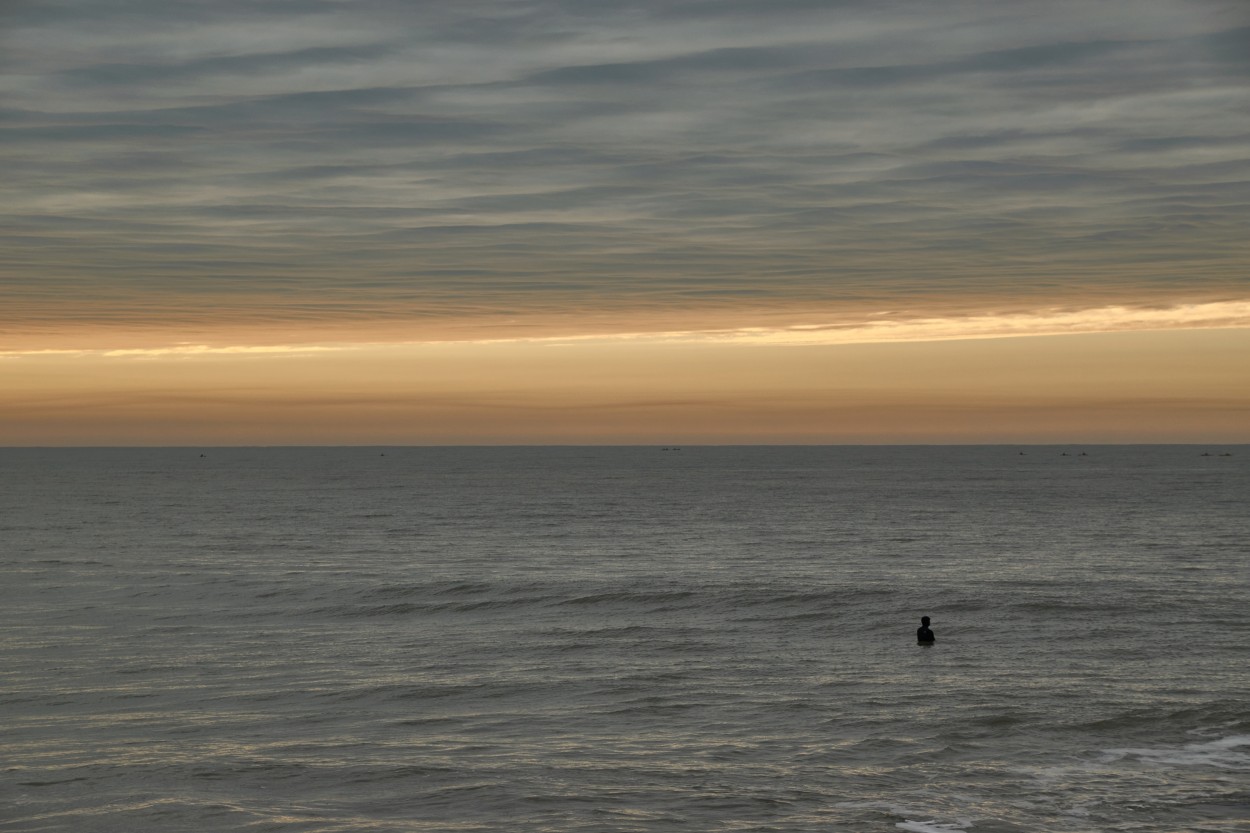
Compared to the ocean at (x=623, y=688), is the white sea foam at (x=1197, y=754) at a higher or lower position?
lower

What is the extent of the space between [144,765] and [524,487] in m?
147

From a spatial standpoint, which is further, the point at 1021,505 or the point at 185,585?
the point at 1021,505

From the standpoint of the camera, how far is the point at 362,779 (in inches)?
974

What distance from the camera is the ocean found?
23203 millimetres

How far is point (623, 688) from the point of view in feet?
109

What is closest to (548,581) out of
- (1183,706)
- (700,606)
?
(700,606)

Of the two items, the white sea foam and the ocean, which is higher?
the ocean

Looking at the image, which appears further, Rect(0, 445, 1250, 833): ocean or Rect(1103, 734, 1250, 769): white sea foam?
Rect(1103, 734, 1250, 769): white sea foam

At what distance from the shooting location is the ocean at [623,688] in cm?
2320

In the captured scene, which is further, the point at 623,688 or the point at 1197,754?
the point at 623,688

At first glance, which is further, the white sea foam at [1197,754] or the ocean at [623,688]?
the white sea foam at [1197,754]

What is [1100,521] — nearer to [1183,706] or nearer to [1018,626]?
[1018,626]

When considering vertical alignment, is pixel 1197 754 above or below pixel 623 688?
below

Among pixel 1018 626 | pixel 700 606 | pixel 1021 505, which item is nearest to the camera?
pixel 1018 626
